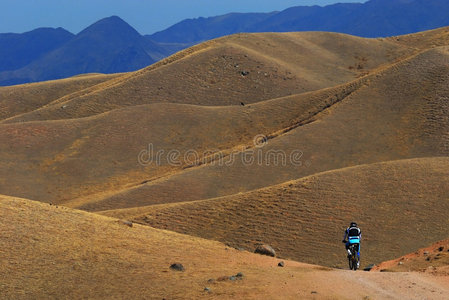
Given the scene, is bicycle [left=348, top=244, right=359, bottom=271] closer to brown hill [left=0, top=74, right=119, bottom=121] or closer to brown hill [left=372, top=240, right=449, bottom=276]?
brown hill [left=372, top=240, right=449, bottom=276]

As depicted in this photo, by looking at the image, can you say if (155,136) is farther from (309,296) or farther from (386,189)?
(309,296)

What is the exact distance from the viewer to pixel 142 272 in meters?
15.2

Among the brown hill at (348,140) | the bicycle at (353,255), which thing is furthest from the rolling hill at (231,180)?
the bicycle at (353,255)

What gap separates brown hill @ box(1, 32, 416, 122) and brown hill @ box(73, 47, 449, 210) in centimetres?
2445

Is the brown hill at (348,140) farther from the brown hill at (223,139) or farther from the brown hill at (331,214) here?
the brown hill at (331,214)

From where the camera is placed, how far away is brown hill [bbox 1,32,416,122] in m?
80.4

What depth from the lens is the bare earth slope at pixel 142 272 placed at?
13820 millimetres

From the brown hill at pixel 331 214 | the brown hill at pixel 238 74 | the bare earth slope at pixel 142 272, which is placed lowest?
the bare earth slope at pixel 142 272

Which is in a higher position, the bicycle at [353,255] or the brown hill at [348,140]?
the brown hill at [348,140]

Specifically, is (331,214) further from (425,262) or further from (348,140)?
(348,140)

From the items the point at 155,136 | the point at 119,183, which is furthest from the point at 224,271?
the point at 155,136

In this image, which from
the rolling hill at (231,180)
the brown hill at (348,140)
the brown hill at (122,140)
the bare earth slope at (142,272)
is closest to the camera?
the bare earth slope at (142,272)

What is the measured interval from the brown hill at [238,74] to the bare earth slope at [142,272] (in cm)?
6021

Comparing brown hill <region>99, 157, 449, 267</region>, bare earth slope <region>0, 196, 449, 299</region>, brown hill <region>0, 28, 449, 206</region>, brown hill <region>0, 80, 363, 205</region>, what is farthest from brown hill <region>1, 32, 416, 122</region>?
bare earth slope <region>0, 196, 449, 299</region>
